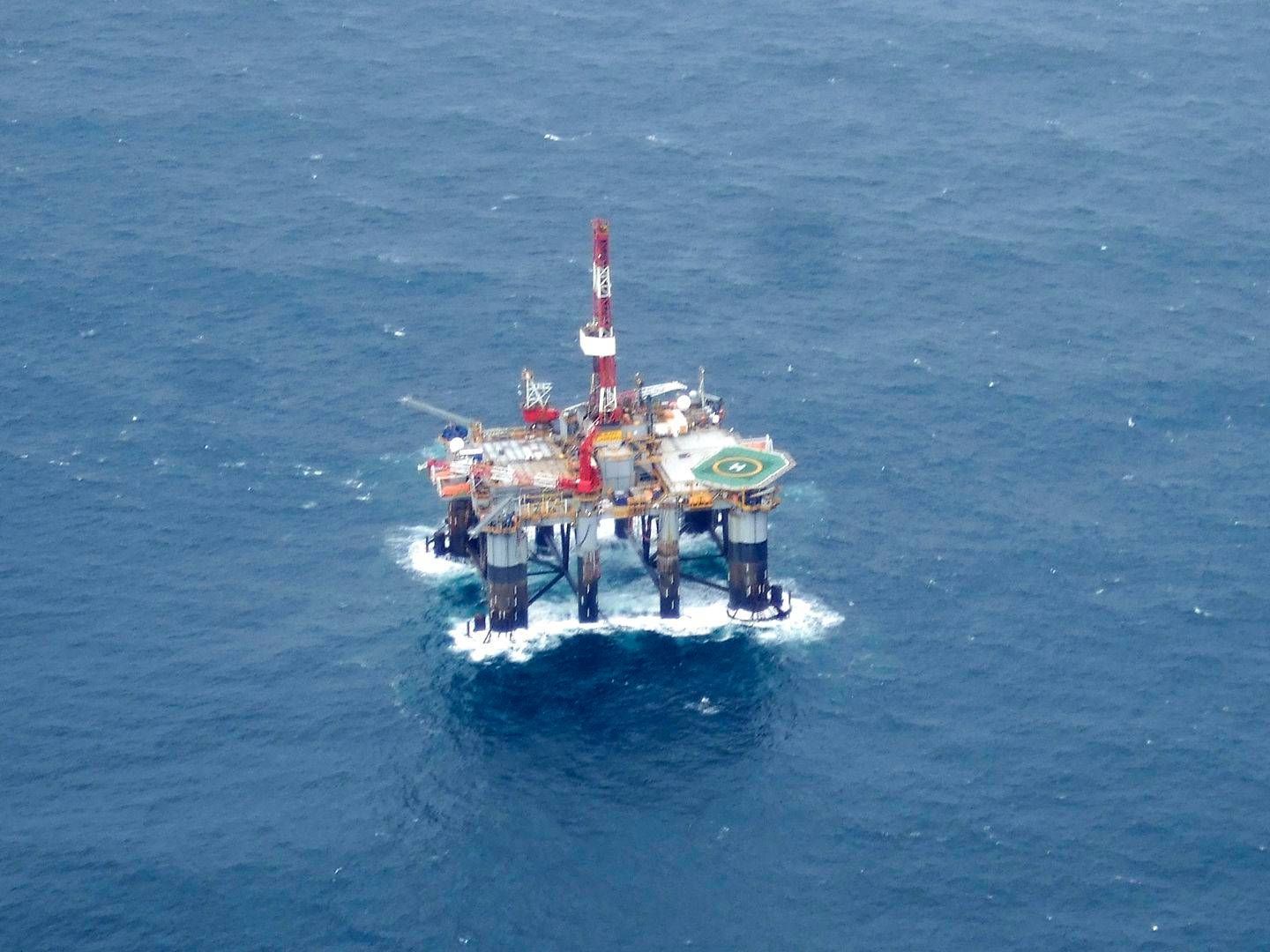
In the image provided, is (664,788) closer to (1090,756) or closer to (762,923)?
(762,923)

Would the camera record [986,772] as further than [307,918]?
Yes

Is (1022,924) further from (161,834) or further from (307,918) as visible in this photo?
(161,834)

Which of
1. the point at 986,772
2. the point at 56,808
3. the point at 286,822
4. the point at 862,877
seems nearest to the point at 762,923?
the point at 862,877

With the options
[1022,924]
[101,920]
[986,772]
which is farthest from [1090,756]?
[101,920]

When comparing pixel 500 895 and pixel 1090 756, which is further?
pixel 1090 756

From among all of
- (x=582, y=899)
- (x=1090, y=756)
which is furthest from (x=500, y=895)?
(x=1090, y=756)

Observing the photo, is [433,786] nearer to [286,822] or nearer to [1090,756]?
[286,822]

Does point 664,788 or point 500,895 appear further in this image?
point 664,788
